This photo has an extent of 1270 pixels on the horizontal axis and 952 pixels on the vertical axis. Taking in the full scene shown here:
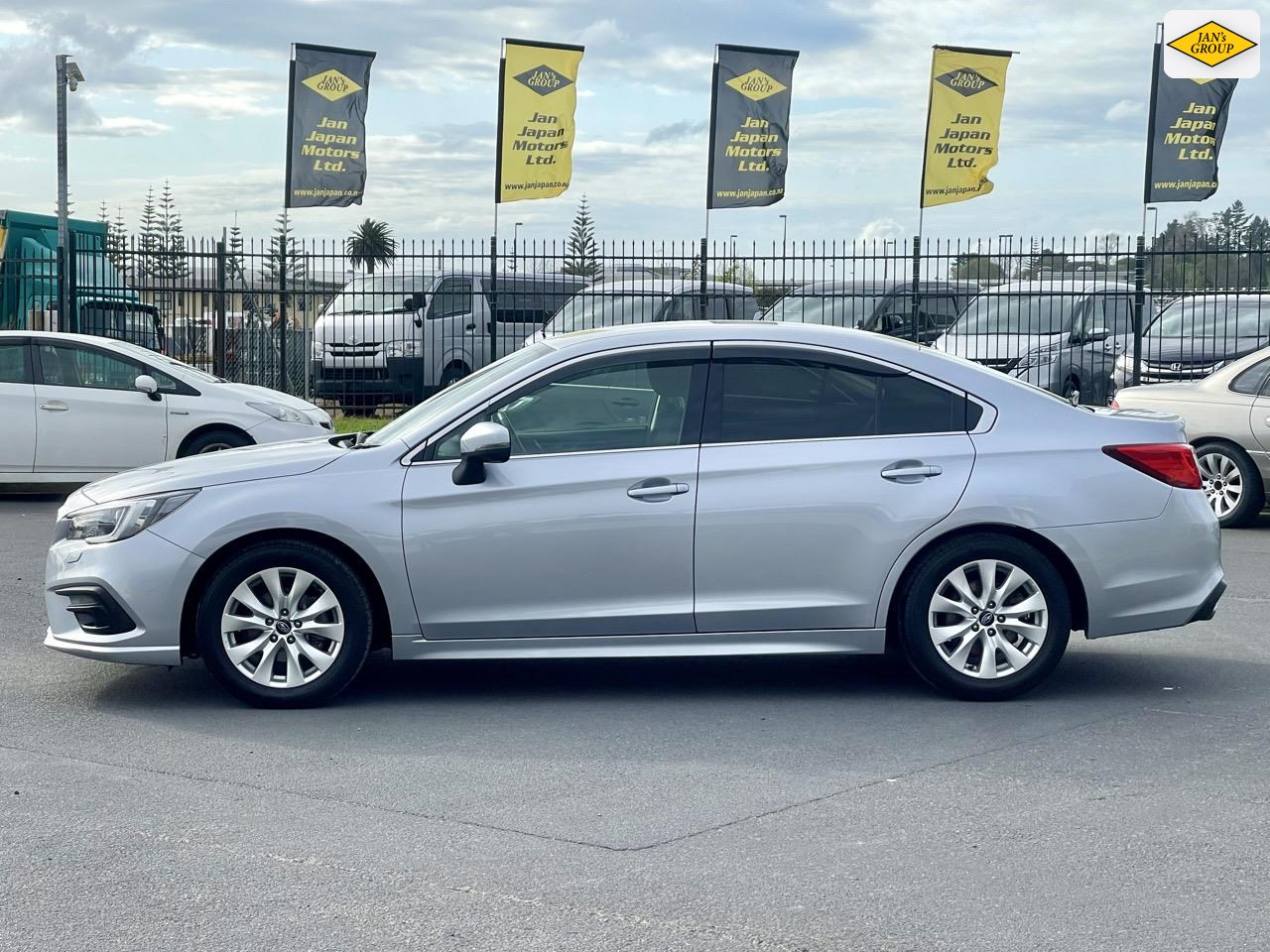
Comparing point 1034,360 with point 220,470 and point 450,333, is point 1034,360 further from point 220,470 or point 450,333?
point 220,470

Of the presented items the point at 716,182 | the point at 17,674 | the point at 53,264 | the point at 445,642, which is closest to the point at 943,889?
the point at 445,642

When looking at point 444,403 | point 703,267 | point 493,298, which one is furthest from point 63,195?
point 444,403

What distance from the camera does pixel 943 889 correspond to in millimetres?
4383

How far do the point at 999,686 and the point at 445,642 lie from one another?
225 cm

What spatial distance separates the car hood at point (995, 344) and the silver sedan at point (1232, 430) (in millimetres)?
6408

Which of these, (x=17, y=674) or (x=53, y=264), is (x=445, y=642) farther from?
(x=53, y=264)

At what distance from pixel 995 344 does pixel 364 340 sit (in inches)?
316

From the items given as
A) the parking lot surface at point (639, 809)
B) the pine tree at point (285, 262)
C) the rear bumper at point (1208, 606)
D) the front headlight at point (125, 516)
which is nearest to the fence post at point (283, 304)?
the pine tree at point (285, 262)

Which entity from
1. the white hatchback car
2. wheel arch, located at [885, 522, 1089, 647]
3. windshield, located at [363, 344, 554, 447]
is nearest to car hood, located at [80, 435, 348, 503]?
windshield, located at [363, 344, 554, 447]

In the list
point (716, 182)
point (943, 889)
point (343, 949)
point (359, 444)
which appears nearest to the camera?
point (343, 949)

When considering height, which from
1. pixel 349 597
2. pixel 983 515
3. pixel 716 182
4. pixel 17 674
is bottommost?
pixel 17 674

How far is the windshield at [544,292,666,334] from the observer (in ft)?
65.9

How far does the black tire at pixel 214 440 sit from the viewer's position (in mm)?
13797

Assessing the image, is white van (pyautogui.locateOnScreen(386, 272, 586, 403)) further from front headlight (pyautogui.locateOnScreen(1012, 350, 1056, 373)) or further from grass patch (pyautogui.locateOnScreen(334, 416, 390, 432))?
front headlight (pyautogui.locateOnScreen(1012, 350, 1056, 373))
